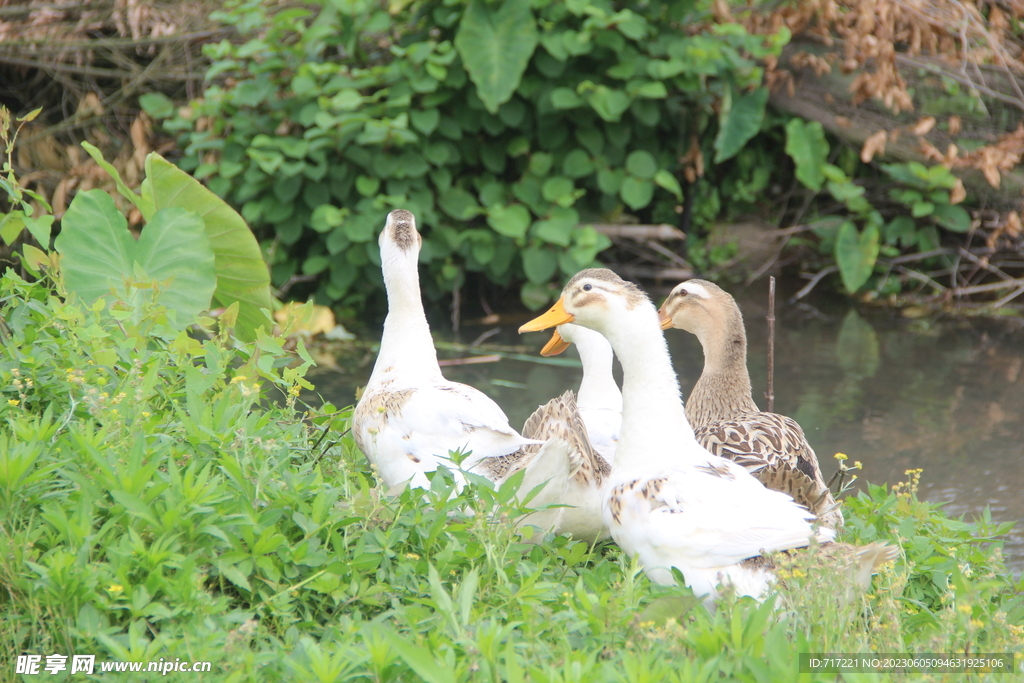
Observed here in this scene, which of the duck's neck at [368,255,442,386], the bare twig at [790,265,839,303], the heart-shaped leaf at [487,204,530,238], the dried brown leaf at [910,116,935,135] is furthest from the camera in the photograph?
the bare twig at [790,265,839,303]

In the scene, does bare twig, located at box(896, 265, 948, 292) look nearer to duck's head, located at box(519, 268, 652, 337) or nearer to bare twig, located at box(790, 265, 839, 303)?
bare twig, located at box(790, 265, 839, 303)

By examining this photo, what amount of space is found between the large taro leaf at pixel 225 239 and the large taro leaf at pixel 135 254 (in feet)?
0.76

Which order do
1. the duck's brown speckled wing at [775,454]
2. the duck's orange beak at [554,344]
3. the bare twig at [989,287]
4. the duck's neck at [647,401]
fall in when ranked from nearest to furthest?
the duck's neck at [647,401] < the duck's brown speckled wing at [775,454] < the duck's orange beak at [554,344] < the bare twig at [989,287]

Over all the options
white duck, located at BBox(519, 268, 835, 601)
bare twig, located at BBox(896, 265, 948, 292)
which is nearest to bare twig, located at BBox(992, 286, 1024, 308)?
bare twig, located at BBox(896, 265, 948, 292)

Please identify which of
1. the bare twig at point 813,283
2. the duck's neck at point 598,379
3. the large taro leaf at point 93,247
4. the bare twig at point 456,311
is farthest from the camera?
the bare twig at point 813,283

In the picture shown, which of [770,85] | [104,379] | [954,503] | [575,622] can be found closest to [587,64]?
[770,85]

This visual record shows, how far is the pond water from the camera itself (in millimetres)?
4457

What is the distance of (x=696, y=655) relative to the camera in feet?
6.73

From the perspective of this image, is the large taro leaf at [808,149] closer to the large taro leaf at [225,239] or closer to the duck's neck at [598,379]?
the duck's neck at [598,379]

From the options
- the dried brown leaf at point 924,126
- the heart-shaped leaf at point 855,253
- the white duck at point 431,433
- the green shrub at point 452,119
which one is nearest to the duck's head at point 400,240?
the white duck at point 431,433

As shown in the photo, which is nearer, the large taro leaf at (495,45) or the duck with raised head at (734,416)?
the duck with raised head at (734,416)

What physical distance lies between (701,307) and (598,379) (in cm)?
52

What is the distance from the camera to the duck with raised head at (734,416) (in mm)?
2959

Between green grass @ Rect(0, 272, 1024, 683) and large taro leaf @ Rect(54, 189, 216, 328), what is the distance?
2.75 feet
